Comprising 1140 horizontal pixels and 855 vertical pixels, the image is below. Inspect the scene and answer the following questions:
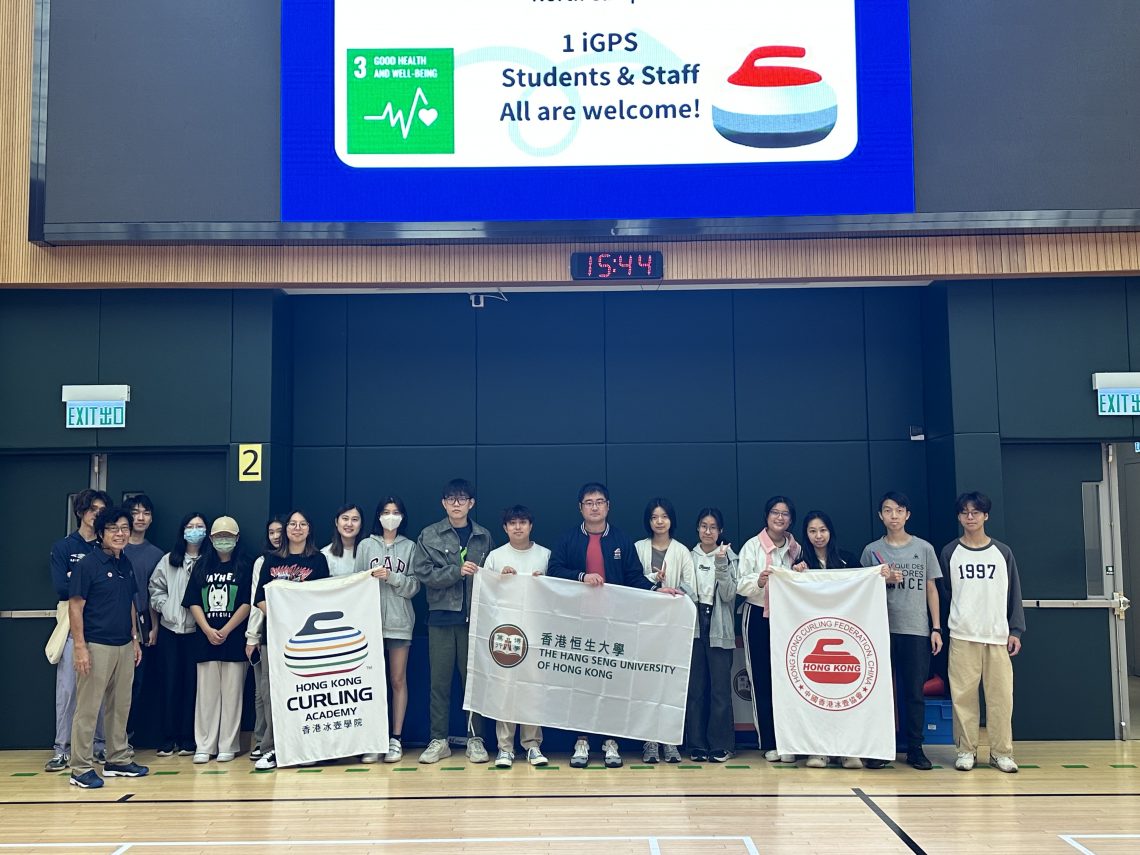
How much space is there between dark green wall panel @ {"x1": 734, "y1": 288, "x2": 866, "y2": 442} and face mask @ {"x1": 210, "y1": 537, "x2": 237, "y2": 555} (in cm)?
390

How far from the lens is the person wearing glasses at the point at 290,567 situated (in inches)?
275

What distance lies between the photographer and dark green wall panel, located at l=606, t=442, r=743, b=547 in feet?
27.1

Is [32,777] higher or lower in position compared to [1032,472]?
lower

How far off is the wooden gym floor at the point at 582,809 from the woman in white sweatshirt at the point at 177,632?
26 centimetres

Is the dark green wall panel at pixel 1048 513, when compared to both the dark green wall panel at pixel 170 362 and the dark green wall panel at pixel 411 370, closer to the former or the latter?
the dark green wall panel at pixel 411 370

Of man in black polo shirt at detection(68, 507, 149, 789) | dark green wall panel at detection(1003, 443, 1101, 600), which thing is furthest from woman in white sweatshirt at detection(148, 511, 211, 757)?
dark green wall panel at detection(1003, 443, 1101, 600)

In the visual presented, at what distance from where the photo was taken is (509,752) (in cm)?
682

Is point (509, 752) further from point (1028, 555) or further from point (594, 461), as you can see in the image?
point (1028, 555)

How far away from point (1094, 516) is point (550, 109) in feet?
16.5

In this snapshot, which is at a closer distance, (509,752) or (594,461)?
(509,752)

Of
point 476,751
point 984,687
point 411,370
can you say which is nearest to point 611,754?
point 476,751

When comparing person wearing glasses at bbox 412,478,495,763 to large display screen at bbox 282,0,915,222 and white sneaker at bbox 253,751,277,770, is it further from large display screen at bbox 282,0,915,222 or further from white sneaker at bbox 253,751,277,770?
large display screen at bbox 282,0,915,222

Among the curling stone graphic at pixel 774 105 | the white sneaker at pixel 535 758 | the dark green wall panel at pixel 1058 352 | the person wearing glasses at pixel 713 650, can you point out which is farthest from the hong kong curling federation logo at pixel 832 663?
the curling stone graphic at pixel 774 105

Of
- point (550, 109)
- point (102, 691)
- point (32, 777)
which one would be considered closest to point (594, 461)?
point (550, 109)
